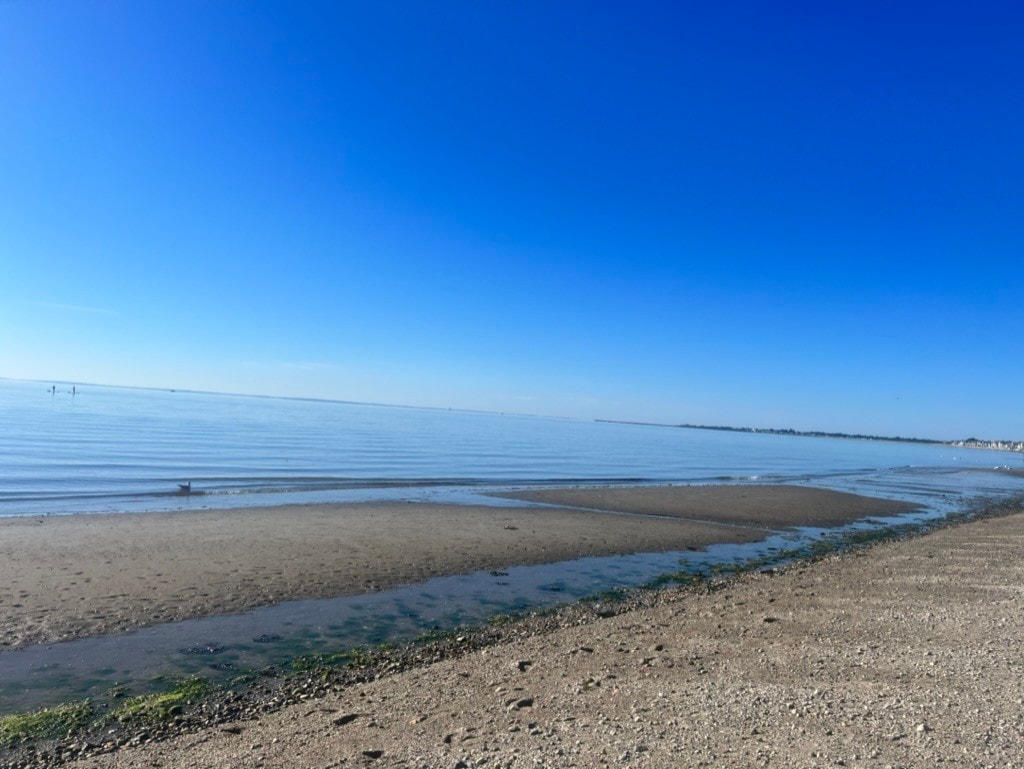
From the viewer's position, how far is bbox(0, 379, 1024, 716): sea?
9227 mm

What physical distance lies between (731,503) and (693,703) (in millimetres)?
25590

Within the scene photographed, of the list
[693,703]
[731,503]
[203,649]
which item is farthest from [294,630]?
[731,503]

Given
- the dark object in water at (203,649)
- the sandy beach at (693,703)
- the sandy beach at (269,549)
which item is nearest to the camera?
the sandy beach at (693,703)

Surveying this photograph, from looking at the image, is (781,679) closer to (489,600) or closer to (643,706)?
(643,706)

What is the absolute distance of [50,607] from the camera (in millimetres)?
11273

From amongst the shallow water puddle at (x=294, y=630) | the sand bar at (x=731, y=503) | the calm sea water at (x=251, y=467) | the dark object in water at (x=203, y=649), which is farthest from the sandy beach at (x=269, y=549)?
the calm sea water at (x=251, y=467)

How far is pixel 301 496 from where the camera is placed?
27234 millimetres

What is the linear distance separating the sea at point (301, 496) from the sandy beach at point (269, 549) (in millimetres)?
995

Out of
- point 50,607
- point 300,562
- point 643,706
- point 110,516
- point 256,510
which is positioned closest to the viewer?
point 643,706

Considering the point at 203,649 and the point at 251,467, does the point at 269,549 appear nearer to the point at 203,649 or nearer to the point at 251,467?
the point at 203,649

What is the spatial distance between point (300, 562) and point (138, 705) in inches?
306

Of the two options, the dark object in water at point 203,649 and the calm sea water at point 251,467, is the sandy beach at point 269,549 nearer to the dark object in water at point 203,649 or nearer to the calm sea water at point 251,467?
the dark object in water at point 203,649

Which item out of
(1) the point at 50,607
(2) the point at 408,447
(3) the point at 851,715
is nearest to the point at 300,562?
(1) the point at 50,607

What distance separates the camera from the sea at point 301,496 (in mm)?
9227
